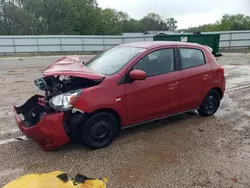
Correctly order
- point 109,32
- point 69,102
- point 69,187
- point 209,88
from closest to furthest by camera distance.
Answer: point 69,187 → point 69,102 → point 209,88 → point 109,32

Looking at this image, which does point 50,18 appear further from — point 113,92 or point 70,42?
point 113,92

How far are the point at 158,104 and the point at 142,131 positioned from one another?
640 millimetres

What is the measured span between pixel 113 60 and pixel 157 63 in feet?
2.60

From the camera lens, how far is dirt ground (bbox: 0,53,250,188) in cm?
313

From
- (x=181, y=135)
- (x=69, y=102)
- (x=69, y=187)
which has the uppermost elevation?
(x=69, y=102)

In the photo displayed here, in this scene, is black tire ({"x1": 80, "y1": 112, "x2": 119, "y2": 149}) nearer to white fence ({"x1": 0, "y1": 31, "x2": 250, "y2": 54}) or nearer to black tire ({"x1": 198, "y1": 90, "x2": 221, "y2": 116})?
black tire ({"x1": 198, "y1": 90, "x2": 221, "y2": 116})

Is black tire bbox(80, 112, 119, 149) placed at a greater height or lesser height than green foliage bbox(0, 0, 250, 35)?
lesser

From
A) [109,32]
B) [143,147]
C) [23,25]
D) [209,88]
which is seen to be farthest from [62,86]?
[109,32]

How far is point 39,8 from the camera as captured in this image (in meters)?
43.3

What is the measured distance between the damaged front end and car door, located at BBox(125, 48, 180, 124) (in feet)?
2.31

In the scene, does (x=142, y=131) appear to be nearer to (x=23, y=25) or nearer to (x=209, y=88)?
(x=209, y=88)

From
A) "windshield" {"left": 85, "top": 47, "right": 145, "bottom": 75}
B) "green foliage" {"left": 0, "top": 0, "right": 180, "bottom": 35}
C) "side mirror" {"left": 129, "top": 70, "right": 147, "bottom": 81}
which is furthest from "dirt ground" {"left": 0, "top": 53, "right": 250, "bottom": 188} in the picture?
"green foliage" {"left": 0, "top": 0, "right": 180, "bottom": 35}

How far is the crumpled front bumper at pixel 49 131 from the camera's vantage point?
3.35m

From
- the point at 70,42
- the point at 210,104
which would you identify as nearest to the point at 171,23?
the point at 70,42
